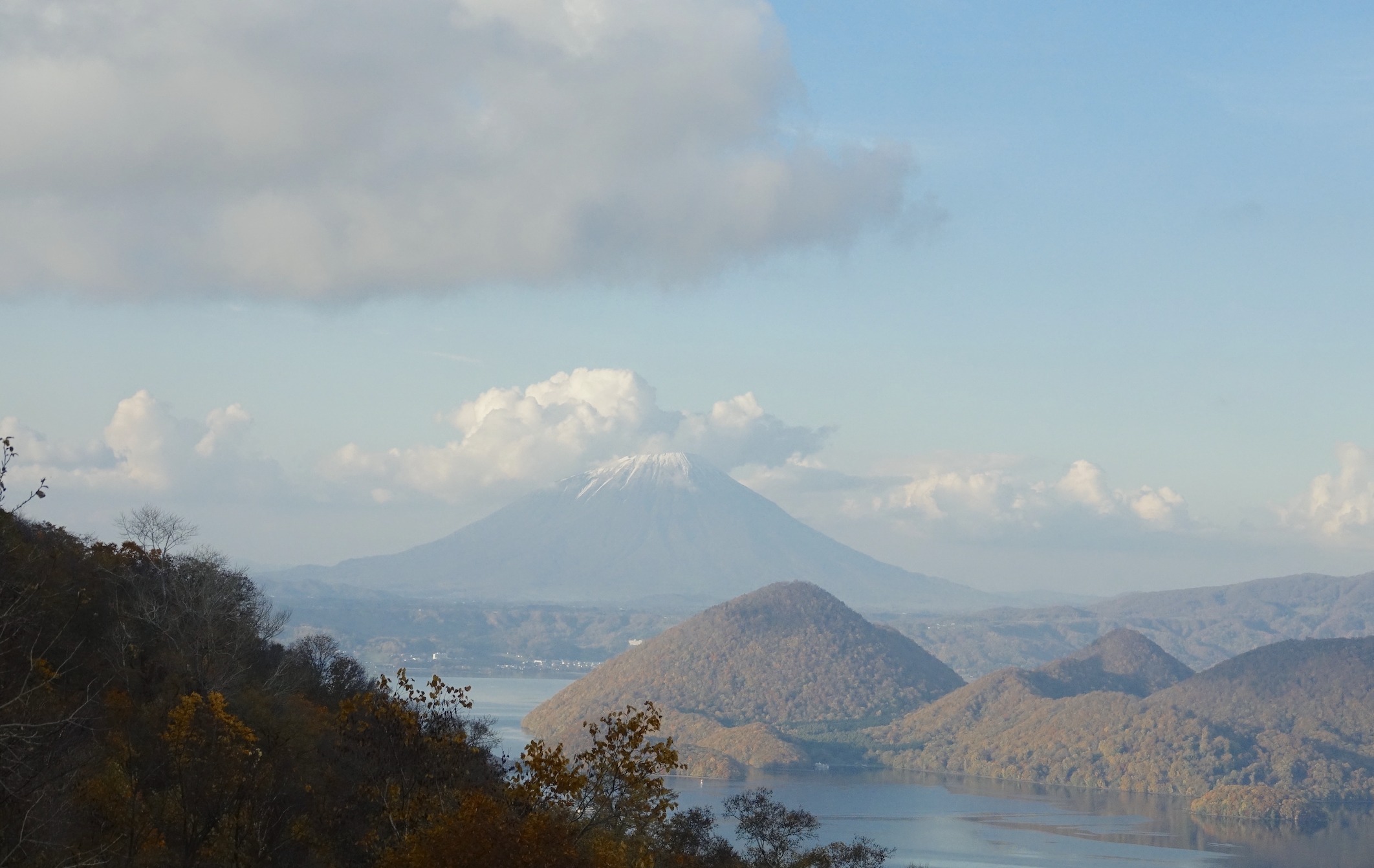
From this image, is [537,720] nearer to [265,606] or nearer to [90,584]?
[265,606]

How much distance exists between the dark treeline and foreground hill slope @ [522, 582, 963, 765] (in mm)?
130052

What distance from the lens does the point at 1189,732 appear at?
155 m

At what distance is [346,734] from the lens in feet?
52.2

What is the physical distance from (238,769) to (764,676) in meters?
170

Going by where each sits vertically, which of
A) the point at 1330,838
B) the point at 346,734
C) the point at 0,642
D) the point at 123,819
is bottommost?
the point at 1330,838

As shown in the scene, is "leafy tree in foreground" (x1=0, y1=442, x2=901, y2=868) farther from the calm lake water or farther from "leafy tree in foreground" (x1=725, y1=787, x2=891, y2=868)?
the calm lake water

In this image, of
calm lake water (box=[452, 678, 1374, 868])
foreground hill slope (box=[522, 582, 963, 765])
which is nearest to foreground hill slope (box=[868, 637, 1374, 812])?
calm lake water (box=[452, 678, 1374, 868])

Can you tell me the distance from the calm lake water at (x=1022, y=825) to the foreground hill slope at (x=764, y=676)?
63.5 ft

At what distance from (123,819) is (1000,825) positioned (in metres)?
107

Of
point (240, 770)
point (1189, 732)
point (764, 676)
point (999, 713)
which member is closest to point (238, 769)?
point (240, 770)

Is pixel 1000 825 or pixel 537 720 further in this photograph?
pixel 537 720

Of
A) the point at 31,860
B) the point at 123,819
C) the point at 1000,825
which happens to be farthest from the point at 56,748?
the point at 1000,825

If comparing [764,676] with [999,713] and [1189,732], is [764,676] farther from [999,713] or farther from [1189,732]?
[1189,732]

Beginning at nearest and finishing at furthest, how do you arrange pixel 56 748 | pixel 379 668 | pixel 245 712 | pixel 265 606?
pixel 56 748 < pixel 245 712 < pixel 265 606 < pixel 379 668
